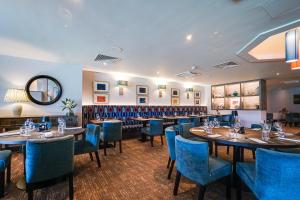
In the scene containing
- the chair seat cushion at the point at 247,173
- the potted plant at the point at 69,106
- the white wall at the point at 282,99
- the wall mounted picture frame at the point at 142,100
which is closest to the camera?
the chair seat cushion at the point at 247,173

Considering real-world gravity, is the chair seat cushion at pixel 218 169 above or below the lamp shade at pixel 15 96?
below

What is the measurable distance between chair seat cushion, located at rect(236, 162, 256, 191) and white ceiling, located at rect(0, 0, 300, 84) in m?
2.11

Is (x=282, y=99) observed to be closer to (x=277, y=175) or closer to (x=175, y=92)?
(x=175, y=92)

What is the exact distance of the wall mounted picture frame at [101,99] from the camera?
19.9 ft

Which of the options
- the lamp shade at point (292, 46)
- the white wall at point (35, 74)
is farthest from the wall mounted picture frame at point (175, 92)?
the lamp shade at point (292, 46)

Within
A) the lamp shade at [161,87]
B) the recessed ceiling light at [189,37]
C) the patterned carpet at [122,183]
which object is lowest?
the patterned carpet at [122,183]

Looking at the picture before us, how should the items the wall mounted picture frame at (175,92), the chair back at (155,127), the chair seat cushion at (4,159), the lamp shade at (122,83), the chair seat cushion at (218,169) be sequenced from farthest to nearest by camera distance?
the wall mounted picture frame at (175,92) → the lamp shade at (122,83) → the chair back at (155,127) → the chair seat cushion at (4,159) → the chair seat cushion at (218,169)

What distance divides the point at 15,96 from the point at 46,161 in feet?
11.1

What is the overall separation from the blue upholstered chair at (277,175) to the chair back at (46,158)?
213cm

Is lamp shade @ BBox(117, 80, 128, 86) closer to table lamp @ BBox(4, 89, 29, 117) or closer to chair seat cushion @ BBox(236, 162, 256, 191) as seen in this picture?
table lamp @ BBox(4, 89, 29, 117)

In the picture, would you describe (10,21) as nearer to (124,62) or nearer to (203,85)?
(124,62)

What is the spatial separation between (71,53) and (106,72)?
2236 mm

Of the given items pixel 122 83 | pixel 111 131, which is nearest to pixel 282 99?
pixel 122 83

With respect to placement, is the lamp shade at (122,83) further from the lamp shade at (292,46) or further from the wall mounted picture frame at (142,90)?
the lamp shade at (292,46)
